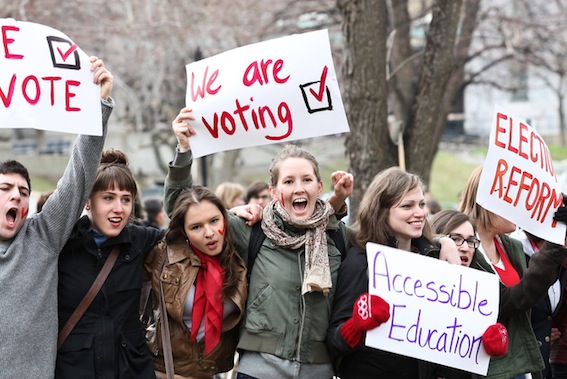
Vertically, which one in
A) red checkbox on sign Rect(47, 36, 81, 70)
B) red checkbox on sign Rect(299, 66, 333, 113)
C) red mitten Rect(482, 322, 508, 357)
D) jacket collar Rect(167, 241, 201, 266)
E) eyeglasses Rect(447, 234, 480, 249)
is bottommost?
red mitten Rect(482, 322, 508, 357)

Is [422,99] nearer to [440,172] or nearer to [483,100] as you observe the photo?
[440,172]

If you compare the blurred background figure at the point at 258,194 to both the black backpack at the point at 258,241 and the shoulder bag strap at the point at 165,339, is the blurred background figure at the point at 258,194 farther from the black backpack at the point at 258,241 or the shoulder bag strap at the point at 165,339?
the shoulder bag strap at the point at 165,339

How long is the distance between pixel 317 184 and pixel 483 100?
122 feet

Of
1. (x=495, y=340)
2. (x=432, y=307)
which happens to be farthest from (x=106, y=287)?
(x=495, y=340)

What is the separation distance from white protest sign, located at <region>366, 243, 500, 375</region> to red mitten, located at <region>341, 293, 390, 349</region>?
0.06 metres

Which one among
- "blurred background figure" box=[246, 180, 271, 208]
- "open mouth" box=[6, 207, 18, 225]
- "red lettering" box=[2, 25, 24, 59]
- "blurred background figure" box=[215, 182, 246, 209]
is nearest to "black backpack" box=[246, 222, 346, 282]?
"open mouth" box=[6, 207, 18, 225]

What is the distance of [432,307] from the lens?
4172 mm

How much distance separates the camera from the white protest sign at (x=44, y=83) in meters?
4.01

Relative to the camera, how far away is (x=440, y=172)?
101 feet

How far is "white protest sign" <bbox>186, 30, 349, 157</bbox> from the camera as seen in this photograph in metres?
4.60

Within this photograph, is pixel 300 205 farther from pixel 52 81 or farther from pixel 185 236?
pixel 52 81

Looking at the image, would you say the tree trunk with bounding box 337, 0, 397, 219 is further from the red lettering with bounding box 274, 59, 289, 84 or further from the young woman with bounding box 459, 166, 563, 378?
the red lettering with bounding box 274, 59, 289, 84

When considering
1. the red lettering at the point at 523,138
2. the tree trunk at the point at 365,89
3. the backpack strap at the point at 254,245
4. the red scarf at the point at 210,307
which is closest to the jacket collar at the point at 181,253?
the red scarf at the point at 210,307

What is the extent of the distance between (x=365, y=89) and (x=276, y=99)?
3.37m
